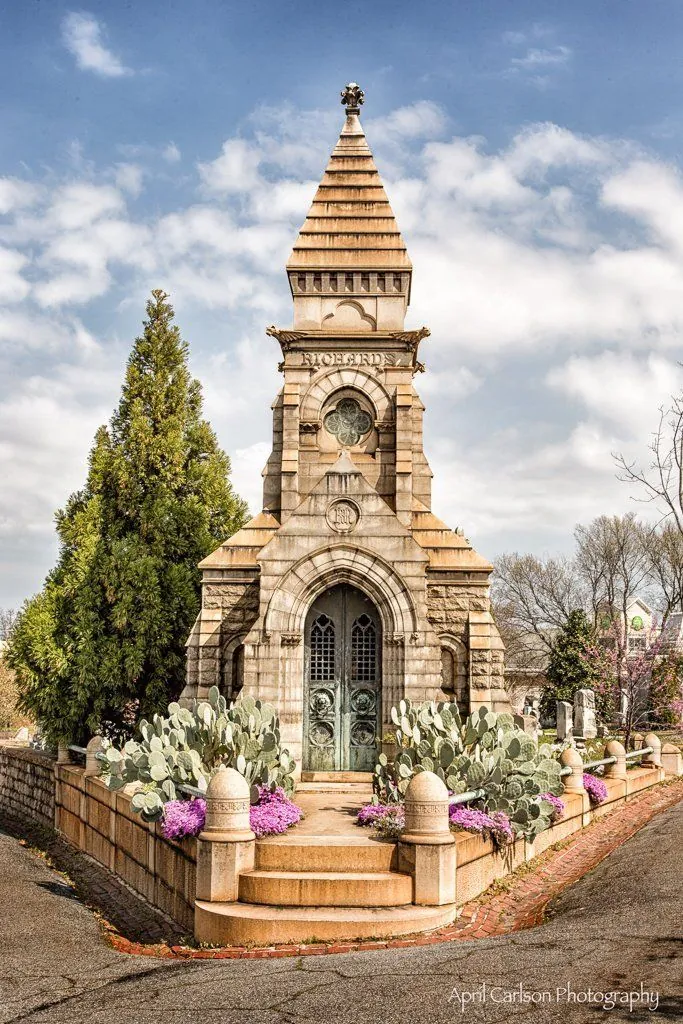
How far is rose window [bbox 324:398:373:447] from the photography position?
663 inches

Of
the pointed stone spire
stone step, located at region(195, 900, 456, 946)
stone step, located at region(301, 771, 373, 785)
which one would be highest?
the pointed stone spire

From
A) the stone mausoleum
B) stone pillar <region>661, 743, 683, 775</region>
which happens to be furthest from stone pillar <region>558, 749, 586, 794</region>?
stone pillar <region>661, 743, 683, 775</region>

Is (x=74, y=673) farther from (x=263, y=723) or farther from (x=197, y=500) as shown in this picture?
(x=263, y=723)

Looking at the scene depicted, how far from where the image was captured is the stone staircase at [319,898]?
866 centimetres

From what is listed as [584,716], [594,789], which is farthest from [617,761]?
[584,716]

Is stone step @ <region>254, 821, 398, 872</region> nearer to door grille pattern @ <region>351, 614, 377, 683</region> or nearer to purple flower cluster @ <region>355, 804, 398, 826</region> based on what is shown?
purple flower cluster @ <region>355, 804, 398, 826</region>

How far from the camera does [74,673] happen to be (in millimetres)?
18109

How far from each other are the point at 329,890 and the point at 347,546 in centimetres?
636

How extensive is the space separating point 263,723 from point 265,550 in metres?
3.57

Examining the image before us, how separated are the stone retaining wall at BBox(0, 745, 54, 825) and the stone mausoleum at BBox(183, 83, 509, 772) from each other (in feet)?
17.2

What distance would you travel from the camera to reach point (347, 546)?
1453 centimetres

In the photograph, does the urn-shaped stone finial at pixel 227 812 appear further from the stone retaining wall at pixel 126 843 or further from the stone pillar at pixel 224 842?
the stone retaining wall at pixel 126 843

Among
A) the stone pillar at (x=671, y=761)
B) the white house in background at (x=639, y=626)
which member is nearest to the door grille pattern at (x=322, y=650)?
the stone pillar at (x=671, y=761)

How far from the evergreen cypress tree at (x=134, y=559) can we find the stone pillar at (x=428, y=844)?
31.6ft
